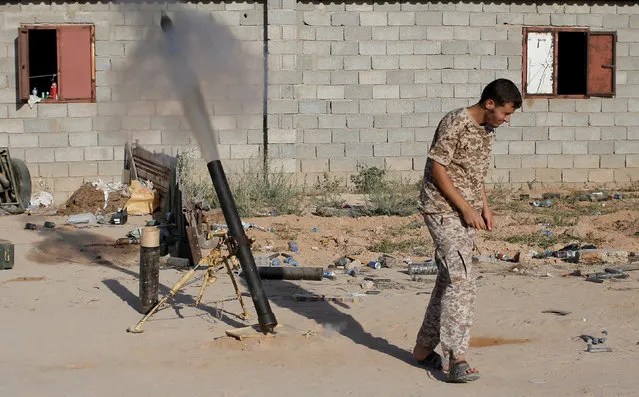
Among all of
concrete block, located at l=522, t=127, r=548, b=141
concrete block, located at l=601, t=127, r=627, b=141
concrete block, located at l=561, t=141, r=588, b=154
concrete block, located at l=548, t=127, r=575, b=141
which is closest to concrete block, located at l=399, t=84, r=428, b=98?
concrete block, located at l=522, t=127, r=548, b=141

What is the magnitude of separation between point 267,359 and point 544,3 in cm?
1141

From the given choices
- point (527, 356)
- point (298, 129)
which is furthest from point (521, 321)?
point (298, 129)

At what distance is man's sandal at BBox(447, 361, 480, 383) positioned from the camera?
5.79m

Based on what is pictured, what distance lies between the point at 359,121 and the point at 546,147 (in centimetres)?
319

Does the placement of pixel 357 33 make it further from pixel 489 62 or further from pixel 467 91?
pixel 489 62

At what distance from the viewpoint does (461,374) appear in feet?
19.0

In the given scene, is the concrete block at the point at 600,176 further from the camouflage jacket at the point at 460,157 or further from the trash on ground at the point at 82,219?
the camouflage jacket at the point at 460,157

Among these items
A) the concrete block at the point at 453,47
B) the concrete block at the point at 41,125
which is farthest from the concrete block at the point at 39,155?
the concrete block at the point at 453,47

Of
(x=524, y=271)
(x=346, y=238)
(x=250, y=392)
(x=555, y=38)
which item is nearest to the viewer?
(x=250, y=392)

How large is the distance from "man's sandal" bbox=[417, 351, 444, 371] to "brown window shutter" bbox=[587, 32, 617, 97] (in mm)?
11134

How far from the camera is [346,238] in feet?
37.1

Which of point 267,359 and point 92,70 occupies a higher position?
point 92,70

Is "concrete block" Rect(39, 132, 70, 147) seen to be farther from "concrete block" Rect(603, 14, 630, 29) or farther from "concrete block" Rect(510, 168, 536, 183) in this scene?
"concrete block" Rect(603, 14, 630, 29)

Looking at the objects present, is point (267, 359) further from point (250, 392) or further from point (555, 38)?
point (555, 38)
